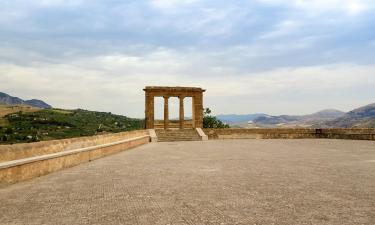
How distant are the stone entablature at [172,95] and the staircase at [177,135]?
2369 millimetres

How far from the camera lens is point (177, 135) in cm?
3325

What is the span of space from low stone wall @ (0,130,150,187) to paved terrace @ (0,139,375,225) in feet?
1.10

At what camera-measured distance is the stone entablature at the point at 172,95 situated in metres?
36.1

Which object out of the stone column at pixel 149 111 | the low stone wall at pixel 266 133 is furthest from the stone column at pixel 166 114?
the low stone wall at pixel 266 133

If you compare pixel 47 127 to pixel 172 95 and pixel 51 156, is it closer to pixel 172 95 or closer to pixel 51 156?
pixel 172 95

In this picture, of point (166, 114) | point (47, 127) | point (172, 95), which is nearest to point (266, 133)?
point (172, 95)

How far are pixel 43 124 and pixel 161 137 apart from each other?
75.1 meters

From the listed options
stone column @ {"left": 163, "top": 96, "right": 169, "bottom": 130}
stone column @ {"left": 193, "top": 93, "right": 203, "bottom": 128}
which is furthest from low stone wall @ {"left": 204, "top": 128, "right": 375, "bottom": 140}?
stone column @ {"left": 163, "top": 96, "right": 169, "bottom": 130}

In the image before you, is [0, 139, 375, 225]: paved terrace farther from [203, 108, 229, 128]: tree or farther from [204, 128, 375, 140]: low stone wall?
[203, 108, 229, 128]: tree

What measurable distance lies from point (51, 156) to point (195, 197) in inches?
235

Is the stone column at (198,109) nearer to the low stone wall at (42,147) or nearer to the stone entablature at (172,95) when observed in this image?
the stone entablature at (172,95)

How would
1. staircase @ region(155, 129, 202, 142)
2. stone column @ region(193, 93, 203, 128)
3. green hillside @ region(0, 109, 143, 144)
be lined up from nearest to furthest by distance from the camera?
staircase @ region(155, 129, 202, 142) < stone column @ region(193, 93, 203, 128) < green hillside @ region(0, 109, 143, 144)

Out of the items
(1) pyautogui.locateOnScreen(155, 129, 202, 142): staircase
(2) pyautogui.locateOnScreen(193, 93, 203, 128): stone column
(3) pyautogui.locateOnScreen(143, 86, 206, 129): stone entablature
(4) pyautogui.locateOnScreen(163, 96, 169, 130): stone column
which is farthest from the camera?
(2) pyautogui.locateOnScreen(193, 93, 203, 128): stone column

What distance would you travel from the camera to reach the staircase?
3215cm
